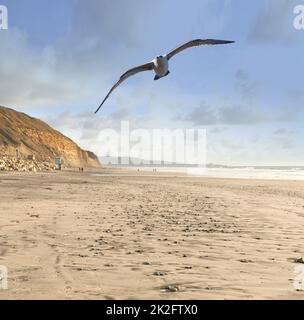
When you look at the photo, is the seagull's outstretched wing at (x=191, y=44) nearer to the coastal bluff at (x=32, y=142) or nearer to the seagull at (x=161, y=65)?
the seagull at (x=161, y=65)

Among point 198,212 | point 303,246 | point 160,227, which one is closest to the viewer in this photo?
point 303,246

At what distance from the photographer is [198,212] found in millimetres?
15047

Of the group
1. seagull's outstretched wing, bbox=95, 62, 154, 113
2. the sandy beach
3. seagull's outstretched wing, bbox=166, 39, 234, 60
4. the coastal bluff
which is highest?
the coastal bluff

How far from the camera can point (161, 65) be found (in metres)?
8.77

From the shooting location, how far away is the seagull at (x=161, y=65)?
8.77m

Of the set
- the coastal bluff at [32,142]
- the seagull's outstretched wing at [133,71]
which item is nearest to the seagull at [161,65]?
the seagull's outstretched wing at [133,71]

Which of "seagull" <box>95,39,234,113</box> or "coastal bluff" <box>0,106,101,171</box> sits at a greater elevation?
"coastal bluff" <box>0,106,101,171</box>

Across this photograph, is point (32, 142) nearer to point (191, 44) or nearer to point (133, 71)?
point (133, 71)

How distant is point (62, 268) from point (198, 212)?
8419 millimetres

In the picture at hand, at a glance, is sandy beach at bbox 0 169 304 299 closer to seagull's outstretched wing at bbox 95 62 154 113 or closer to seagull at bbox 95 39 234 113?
seagull at bbox 95 39 234 113

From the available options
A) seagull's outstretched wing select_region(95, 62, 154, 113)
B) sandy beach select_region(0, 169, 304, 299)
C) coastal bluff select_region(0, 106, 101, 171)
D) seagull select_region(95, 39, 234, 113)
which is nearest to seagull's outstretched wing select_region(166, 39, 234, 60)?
seagull select_region(95, 39, 234, 113)

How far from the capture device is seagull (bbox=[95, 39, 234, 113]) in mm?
8773
